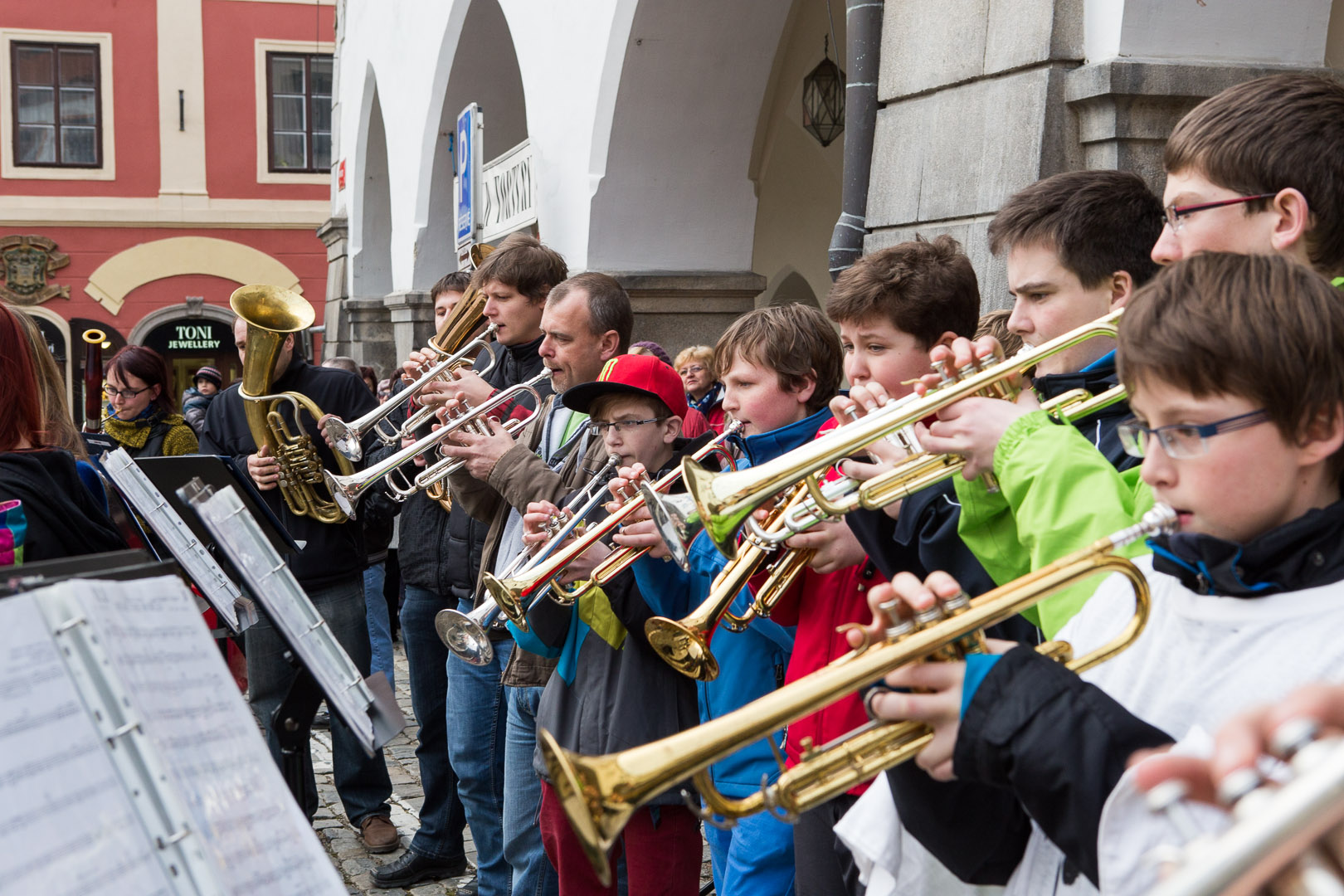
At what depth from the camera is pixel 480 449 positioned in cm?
350

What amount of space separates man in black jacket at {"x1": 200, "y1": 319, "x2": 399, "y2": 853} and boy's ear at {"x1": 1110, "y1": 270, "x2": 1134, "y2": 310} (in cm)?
315

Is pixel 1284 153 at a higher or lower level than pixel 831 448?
higher

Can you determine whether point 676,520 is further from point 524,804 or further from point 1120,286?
point 524,804

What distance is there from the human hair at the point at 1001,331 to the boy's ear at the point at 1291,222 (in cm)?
85

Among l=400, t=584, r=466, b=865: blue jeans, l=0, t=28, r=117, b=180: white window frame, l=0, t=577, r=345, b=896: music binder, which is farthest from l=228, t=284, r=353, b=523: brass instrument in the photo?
l=0, t=28, r=117, b=180: white window frame

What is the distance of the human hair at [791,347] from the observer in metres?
2.85

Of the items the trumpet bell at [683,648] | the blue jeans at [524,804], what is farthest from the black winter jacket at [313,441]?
the trumpet bell at [683,648]

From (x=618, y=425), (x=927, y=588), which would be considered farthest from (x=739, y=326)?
(x=927, y=588)

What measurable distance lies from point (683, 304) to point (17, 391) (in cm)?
392

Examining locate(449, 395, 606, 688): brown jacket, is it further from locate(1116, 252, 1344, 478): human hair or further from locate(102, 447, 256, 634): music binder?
locate(1116, 252, 1344, 478): human hair

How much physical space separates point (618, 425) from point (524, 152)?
433 centimetres

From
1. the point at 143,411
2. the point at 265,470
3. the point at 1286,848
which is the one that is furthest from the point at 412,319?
the point at 1286,848

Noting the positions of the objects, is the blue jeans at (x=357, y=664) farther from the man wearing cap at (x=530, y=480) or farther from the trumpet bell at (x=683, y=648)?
the trumpet bell at (x=683, y=648)

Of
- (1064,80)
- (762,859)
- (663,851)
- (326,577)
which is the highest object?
(1064,80)
